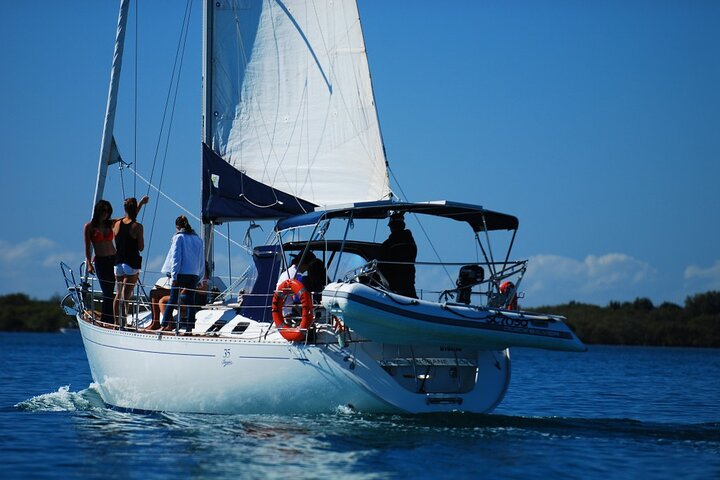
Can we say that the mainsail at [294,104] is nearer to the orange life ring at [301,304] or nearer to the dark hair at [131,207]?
the dark hair at [131,207]

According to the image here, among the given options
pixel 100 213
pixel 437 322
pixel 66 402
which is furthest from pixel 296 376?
pixel 66 402

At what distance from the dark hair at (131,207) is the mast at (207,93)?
228 cm

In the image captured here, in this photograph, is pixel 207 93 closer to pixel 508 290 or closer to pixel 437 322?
pixel 508 290

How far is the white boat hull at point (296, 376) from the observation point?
1305 centimetres

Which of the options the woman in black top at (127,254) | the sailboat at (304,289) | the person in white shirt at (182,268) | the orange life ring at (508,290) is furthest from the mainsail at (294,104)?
the orange life ring at (508,290)

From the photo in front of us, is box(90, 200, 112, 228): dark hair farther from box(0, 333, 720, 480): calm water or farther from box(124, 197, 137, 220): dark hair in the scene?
box(0, 333, 720, 480): calm water

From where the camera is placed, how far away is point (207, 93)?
18.5 metres

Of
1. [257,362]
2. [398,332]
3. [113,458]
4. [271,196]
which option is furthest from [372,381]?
[271,196]

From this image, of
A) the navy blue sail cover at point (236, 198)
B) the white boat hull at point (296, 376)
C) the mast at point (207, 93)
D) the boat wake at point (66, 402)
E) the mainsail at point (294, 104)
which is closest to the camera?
the white boat hull at point (296, 376)

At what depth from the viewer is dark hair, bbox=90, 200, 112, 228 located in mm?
16250

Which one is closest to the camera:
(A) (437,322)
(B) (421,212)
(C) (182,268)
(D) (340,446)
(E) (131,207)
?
(D) (340,446)

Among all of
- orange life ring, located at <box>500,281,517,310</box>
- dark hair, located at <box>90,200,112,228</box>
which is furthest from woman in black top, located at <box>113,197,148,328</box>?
orange life ring, located at <box>500,281,517,310</box>

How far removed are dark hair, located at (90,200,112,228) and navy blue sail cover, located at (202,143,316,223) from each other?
1754 mm

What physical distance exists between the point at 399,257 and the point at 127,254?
15.3ft
